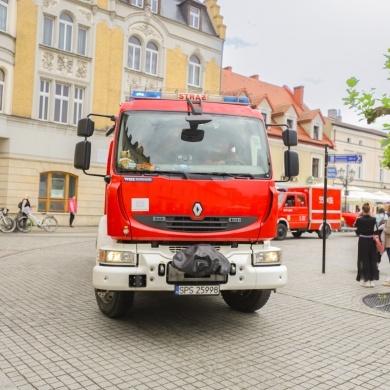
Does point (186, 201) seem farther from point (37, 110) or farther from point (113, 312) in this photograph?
point (37, 110)

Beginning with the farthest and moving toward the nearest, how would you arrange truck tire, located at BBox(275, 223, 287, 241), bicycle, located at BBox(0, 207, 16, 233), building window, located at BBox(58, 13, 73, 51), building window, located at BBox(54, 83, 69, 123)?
building window, located at BBox(58, 13, 73, 51), building window, located at BBox(54, 83, 69, 123), truck tire, located at BBox(275, 223, 287, 241), bicycle, located at BBox(0, 207, 16, 233)

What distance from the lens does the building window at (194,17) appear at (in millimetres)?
31625

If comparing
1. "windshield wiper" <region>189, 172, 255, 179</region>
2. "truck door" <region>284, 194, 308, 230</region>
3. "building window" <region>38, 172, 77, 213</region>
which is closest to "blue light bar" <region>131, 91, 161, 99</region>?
"windshield wiper" <region>189, 172, 255, 179</region>

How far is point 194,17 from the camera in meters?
31.8

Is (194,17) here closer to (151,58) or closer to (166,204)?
(151,58)

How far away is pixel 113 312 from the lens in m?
6.21

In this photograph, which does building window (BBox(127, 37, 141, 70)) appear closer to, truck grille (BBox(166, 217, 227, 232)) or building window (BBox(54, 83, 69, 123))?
building window (BBox(54, 83, 69, 123))

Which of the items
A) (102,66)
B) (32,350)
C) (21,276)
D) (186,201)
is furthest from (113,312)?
(102,66)

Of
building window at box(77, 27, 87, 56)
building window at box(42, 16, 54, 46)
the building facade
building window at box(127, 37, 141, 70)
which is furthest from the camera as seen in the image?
building window at box(127, 37, 141, 70)

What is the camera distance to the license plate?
18.2ft

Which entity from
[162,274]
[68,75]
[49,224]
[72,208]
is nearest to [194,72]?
[68,75]

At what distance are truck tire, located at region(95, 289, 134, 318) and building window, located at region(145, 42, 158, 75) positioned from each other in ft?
81.2

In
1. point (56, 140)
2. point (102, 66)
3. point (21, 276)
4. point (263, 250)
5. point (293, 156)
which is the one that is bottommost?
point (21, 276)

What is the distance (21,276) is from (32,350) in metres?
4.81
